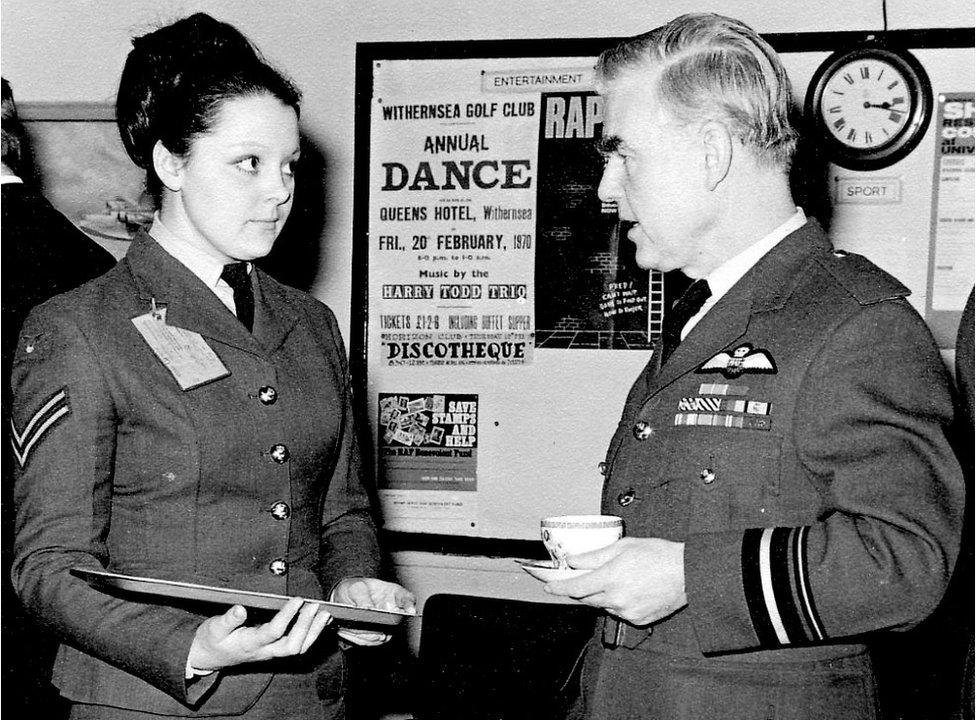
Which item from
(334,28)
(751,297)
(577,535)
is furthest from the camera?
(334,28)

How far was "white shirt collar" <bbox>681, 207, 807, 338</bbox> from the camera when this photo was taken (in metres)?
1.54

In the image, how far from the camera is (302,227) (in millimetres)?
3277

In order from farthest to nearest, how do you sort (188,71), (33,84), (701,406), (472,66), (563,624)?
(33,84) → (472,66) → (563,624) → (188,71) → (701,406)

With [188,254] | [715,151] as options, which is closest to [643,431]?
[715,151]

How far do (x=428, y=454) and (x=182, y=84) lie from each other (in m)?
1.77

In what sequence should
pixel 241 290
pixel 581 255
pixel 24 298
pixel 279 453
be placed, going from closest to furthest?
pixel 279 453, pixel 241 290, pixel 24 298, pixel 581 255

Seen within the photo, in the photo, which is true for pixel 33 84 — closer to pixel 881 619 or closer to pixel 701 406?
pixel 701 406

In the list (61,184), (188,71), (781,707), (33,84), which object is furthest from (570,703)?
(33,84)

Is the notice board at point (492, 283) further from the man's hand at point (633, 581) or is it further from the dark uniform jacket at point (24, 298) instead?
the man's hand at point (633, 581)

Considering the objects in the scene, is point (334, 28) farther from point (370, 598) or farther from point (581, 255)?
point (370, 598)

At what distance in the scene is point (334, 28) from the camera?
329cm

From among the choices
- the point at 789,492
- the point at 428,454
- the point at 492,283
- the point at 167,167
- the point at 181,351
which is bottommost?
the point at 428,454

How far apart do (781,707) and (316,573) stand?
2.51 feet

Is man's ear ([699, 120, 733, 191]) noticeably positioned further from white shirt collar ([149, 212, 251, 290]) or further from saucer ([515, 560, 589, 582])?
white shirt collar ([149, 212, 251, 290])
